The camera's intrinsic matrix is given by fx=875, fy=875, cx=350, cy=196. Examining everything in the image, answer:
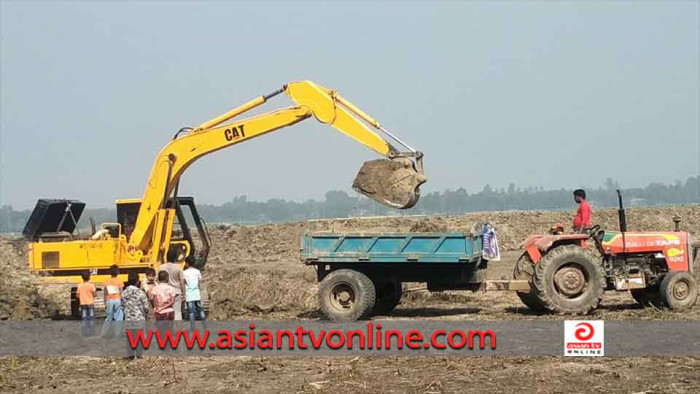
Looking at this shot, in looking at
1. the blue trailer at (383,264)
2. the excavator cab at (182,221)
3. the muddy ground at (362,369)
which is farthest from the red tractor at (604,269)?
the excavator cab at (182,221)

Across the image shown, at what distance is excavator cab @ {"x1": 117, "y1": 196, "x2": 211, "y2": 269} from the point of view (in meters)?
19.2

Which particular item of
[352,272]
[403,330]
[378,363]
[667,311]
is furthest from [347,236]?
[667,311]

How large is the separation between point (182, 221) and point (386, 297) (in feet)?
16.6

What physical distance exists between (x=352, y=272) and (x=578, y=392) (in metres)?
7.20

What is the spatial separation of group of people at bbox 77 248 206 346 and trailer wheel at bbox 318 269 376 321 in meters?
2.64

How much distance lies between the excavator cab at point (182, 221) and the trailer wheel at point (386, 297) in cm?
406

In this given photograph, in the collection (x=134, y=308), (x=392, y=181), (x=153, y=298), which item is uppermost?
(x=392, y=181)

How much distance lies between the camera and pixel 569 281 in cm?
1605

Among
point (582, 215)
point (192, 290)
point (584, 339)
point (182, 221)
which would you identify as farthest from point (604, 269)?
point (182, 221)

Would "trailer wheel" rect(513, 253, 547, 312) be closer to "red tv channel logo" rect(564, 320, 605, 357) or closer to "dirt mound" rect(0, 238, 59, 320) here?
"red tv channel logo" rect(564, 320, 605, 357)

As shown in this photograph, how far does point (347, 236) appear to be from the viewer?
1670 centimetres

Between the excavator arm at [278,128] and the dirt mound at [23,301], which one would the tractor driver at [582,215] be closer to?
the excavator arm at [278,128]

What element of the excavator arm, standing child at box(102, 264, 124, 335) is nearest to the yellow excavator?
the excavator arm

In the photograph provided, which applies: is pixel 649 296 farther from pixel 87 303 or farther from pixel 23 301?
pixel 23 301
